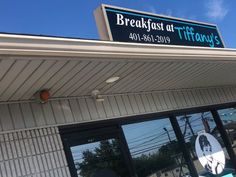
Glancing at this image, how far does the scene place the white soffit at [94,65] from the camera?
4488mm

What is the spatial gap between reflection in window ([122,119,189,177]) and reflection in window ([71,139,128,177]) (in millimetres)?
363

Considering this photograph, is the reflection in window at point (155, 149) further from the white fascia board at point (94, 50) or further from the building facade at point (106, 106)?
the white fascia board at point (94, 50)

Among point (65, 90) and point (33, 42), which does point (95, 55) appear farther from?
point (65, 90)

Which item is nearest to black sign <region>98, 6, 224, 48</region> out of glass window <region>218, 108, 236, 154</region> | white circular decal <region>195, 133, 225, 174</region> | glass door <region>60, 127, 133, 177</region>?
glass door <region>60, 127, 133, 177</region>

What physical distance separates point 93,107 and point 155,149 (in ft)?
5.72

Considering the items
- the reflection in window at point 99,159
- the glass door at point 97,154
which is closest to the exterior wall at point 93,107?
the glass door at point 97,154

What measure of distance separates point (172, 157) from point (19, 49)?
15.5 ft

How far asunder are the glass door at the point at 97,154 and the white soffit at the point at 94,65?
68cm

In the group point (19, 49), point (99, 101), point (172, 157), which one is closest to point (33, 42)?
point (19, 49)

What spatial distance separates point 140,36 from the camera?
630 centimetres

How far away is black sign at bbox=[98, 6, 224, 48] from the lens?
6.08 m

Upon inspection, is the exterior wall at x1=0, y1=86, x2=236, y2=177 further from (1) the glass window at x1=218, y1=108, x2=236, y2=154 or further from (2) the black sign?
(1) the glass window at x1=218, y1=108, x2=236, y2=154

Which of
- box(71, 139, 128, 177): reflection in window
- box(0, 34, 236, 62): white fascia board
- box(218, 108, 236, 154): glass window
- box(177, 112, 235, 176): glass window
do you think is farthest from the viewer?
box(218, 108, 236, 154): glass window

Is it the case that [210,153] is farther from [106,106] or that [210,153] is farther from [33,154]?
[33,154]
